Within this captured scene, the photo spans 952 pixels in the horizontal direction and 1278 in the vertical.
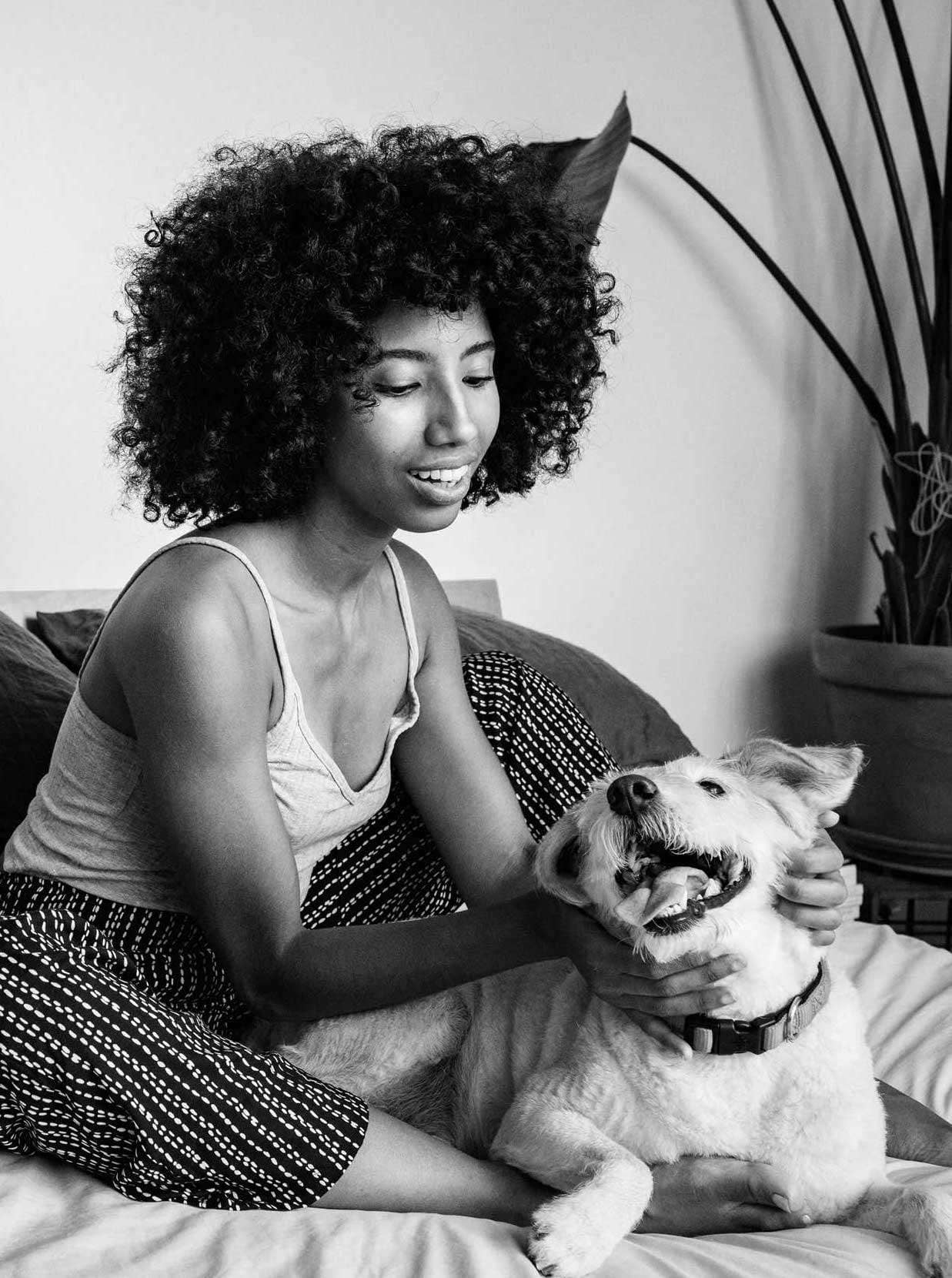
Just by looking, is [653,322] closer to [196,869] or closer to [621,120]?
[621,120]

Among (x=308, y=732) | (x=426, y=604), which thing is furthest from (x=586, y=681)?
(x=308, y=732)

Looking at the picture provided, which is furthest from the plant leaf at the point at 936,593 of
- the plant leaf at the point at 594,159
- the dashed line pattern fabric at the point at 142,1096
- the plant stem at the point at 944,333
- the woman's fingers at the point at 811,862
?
the dashed line pattern fabric at the point at 142,1096

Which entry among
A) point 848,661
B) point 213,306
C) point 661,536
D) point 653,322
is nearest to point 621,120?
point 653,322

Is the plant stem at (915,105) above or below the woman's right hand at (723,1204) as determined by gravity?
above

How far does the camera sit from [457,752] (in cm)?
164

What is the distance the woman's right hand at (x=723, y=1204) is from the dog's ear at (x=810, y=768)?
Answer: 337 millimetres

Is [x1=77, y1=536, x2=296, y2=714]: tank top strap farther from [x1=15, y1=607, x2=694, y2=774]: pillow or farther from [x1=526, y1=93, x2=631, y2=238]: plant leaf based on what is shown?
[x1=526, y1=93, x2=631, y2=238]: plant leaf

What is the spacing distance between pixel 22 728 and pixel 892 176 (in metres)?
2.23

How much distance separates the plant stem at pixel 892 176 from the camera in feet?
9.92

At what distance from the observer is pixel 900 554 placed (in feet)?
10.3

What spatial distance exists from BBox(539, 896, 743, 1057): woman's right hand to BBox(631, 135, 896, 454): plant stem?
7.08 ft

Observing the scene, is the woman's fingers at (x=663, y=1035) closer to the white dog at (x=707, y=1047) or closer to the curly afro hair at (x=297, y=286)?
the white dog at (x=707, y=1047)

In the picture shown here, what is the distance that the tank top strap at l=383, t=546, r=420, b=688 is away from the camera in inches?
64.8

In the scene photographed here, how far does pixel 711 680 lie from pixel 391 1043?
2.19 m
